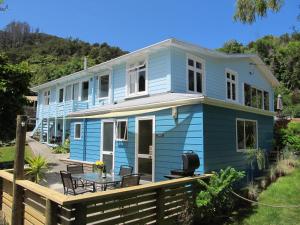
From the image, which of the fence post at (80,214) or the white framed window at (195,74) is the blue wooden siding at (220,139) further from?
the fence post at (80,214)

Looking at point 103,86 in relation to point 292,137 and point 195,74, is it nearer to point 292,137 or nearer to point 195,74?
point 195,74

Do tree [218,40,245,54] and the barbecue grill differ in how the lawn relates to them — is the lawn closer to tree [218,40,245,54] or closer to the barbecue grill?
the barbecue grill

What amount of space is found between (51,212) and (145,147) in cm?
751

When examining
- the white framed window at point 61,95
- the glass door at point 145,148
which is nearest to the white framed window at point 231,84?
the glass door at point 145,148

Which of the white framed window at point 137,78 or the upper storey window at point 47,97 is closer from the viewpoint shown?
the white framed window at point 137,78

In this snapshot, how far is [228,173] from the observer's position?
9375 millimetres

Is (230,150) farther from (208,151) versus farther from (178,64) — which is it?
(178,64)

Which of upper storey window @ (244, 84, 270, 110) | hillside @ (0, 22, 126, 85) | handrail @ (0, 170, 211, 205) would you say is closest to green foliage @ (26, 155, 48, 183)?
handrail @ (0, 170, 211, 205)

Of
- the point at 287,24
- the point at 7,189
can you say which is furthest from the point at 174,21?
the point at 7,189

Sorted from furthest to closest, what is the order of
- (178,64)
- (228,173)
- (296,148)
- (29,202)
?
(296,148), (178,64), (228,173), (29,202)

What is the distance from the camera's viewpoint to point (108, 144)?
15195mm

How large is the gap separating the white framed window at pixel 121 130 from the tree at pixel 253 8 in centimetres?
764

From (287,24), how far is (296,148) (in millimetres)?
9463

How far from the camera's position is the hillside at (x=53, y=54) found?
199ft
